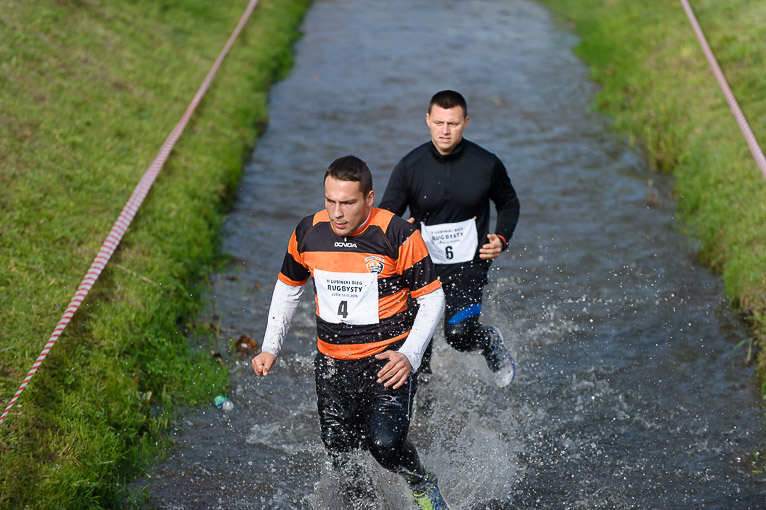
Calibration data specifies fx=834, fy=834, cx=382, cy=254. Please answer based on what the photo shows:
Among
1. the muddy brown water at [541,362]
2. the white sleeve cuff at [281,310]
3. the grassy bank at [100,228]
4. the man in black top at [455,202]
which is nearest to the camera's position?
the white sleeve cuff at [281,310]

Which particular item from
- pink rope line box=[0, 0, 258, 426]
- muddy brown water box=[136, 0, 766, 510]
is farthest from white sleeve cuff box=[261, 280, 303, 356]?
pink rope line box=[0, 0, 258, 426]

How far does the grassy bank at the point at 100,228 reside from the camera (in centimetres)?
594

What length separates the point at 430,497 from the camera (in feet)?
16.9

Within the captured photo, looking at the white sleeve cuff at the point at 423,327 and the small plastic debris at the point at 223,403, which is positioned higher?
the white sleeve cuff at the point at 423,327

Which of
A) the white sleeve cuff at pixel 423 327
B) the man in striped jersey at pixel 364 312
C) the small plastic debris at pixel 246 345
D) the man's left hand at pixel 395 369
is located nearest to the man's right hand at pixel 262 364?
the man in striped jersey at pixel 364 312

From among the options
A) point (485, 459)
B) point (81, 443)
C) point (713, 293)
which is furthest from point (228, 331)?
point (713, 293)

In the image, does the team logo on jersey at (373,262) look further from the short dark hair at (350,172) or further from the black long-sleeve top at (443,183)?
the black long-sleeve top at (443,183)

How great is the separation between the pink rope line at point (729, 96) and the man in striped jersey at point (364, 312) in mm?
6473

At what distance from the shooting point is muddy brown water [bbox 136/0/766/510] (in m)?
6.06

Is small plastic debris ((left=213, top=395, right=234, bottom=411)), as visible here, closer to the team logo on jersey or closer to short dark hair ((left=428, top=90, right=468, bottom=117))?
the team logo on jersey

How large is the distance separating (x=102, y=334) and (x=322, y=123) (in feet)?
27.4

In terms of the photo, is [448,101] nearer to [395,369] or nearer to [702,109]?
[395,369]

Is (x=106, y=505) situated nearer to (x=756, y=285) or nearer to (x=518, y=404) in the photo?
(x=518, y=404)

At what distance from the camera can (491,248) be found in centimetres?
636
